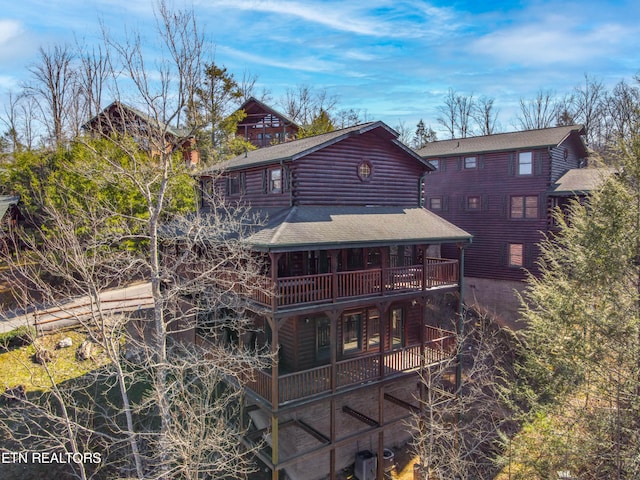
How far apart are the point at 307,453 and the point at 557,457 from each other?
7888 mm

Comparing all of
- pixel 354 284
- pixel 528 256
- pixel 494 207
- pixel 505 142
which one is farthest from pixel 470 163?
pixel 354 284

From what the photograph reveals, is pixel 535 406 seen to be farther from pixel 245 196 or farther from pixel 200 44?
pixel 200 44

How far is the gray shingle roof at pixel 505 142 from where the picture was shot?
26000mm

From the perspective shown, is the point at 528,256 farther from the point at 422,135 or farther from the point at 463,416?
the point at 422,135

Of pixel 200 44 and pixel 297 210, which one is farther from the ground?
pixel 200 44

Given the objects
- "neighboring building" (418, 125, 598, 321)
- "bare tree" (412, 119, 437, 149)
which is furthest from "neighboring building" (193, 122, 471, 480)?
"bare tree" (412, 119, 437, 149)

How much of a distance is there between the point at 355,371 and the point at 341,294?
300 cm

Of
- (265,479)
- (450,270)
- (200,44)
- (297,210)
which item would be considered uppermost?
(200,44)

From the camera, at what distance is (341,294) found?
593 inches

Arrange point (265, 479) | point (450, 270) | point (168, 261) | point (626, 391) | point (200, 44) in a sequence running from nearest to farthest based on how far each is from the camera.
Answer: point (626, 391) → point (200, 44) → point (265, 479) → point (450, 270) → point (168, 261)

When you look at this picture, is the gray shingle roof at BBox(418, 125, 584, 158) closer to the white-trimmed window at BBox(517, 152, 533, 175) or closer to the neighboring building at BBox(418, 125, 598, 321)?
the neighboring building at BBox(418, 125, 598, 321)

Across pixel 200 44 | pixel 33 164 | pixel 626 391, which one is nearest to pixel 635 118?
pixel 626 391

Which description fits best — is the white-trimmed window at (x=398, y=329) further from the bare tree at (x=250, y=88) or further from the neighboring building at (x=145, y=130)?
the bare tree at (x=250, y=88)

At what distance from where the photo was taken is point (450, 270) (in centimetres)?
1777
